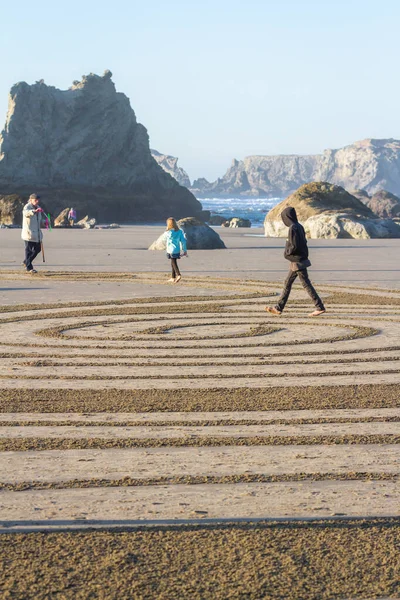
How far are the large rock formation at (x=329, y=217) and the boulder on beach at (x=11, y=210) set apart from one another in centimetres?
2946

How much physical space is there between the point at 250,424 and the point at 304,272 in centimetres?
716

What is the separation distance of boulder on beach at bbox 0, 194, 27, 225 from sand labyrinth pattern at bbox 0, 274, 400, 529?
60.2 m

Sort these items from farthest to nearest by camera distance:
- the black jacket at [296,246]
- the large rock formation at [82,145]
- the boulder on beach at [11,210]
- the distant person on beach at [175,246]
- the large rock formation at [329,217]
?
the large rock formation at [82,145], the boulder on beach at [11,210], the large rock formation at [329,217], the distant person on beach at [175,246], the black jacket at [296,246]

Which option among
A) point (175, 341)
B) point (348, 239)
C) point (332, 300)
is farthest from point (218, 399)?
point (348, 239)

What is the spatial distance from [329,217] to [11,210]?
3577 cm

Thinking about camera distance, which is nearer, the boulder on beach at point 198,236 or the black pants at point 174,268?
the black pants at point 174,268

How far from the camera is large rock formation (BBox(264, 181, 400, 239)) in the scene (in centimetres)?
4269

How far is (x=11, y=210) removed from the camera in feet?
242

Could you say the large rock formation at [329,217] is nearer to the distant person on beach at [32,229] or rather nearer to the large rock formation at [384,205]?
the distant person on beach at [32,229]

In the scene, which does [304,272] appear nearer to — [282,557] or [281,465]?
[281,465]

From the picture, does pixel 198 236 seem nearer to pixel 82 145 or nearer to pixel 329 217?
pixel 329 217

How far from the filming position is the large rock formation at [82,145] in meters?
112

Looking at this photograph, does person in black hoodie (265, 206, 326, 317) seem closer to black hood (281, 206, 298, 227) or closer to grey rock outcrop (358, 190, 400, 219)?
black hood (281, 206, 298, 227)

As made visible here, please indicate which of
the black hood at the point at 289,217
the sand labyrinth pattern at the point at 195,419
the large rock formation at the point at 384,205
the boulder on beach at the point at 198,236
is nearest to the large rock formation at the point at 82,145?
the large rock formation at the point at 384,205
